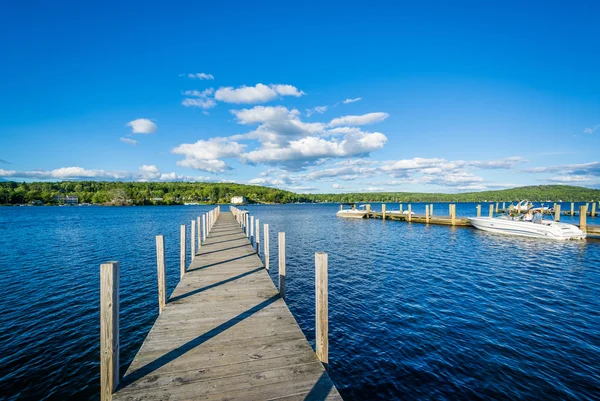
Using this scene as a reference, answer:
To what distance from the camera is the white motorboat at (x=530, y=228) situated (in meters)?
23.6

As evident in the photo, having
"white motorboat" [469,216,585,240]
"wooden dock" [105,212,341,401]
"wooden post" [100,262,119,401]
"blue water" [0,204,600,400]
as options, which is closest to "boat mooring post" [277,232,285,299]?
"wooden dock" [105,212,341,401]

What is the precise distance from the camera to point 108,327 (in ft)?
12.7

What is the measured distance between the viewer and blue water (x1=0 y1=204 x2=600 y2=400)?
19.9 feet

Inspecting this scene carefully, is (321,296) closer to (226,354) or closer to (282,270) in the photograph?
(226,354)

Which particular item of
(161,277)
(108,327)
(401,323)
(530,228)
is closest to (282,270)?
(161,277)

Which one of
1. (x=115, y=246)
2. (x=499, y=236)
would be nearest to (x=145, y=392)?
(x=115, y=246)

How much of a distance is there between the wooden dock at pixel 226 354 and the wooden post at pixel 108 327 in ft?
0.62

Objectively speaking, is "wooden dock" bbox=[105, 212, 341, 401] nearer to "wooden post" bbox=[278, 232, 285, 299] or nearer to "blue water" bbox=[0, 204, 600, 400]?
"wooden post" bbox=[278, 232, 285, 299]

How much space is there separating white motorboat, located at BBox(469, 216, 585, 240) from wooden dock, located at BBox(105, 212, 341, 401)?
2792 cm

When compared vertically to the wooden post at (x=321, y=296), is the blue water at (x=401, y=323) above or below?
below

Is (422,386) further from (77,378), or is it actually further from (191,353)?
(77,378)

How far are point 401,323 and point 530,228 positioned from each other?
24690mm

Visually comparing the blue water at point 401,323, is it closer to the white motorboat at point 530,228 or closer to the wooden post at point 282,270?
the wooden post at point 282,270

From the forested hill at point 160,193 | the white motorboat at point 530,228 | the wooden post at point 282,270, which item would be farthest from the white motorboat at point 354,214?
the forested hill at point 160,193
